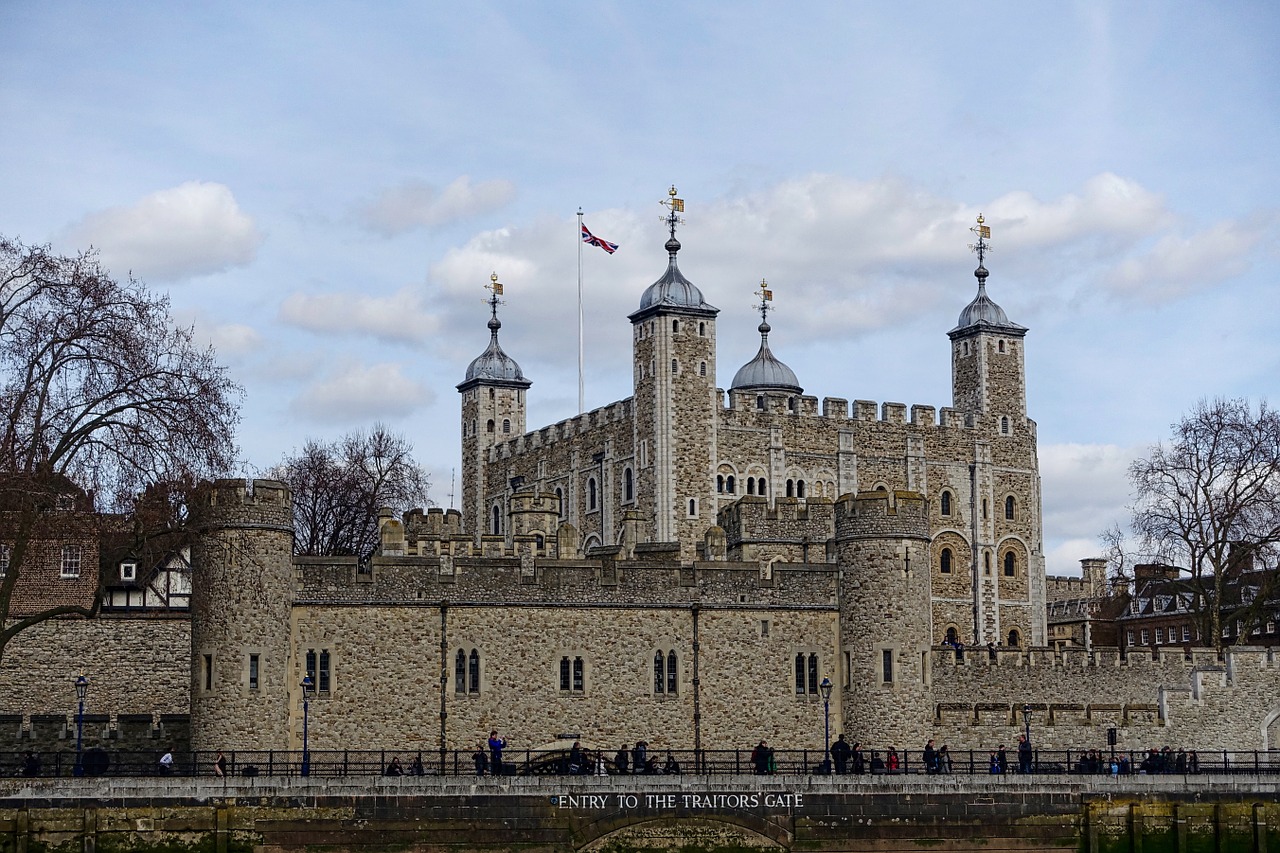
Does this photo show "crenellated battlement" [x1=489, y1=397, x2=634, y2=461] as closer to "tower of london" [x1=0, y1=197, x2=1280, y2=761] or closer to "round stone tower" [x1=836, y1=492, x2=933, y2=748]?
"tower of london" [x1=0, y1=197, x2=1280, y2=761]

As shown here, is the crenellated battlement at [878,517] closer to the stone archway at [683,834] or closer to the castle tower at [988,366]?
the stone archway at [683,834]

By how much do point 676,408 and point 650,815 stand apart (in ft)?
120

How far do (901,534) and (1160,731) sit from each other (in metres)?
9.68

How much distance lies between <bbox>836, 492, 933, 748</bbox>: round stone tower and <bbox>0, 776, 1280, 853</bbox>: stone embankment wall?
6151 mm

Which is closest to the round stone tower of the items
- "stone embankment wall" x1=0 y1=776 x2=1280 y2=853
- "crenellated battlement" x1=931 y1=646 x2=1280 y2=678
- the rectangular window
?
"crenellated battlement" x1=931 y1=646 x2=1280 y2=678

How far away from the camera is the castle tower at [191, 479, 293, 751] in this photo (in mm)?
Result: 44906

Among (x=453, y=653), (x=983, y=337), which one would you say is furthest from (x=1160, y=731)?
(x=983, y=337)

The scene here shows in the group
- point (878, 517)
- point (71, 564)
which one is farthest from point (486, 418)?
point (878, 517)

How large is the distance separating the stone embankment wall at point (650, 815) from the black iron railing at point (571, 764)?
71cm

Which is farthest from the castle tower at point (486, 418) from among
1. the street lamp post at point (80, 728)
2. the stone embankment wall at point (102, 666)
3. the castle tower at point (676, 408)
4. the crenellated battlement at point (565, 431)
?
the street lamp post at point (80, 728)

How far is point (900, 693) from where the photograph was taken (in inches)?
1938

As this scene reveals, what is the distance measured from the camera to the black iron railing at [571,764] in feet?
138

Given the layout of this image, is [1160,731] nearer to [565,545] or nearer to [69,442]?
[565,545]

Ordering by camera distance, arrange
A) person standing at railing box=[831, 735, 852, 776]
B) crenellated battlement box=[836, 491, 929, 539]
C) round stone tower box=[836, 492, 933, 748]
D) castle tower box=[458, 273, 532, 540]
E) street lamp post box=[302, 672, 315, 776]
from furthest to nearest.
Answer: castle tower box=[458, 273, 532, 540] < crenellated battlement box=[836, 491, 929, 539] < round stone tower box=[836, 492, 933, 748] < person standing at railing box=[831, 735, 852, 776] < street lamp post box=[302, 672, 315, 776]
